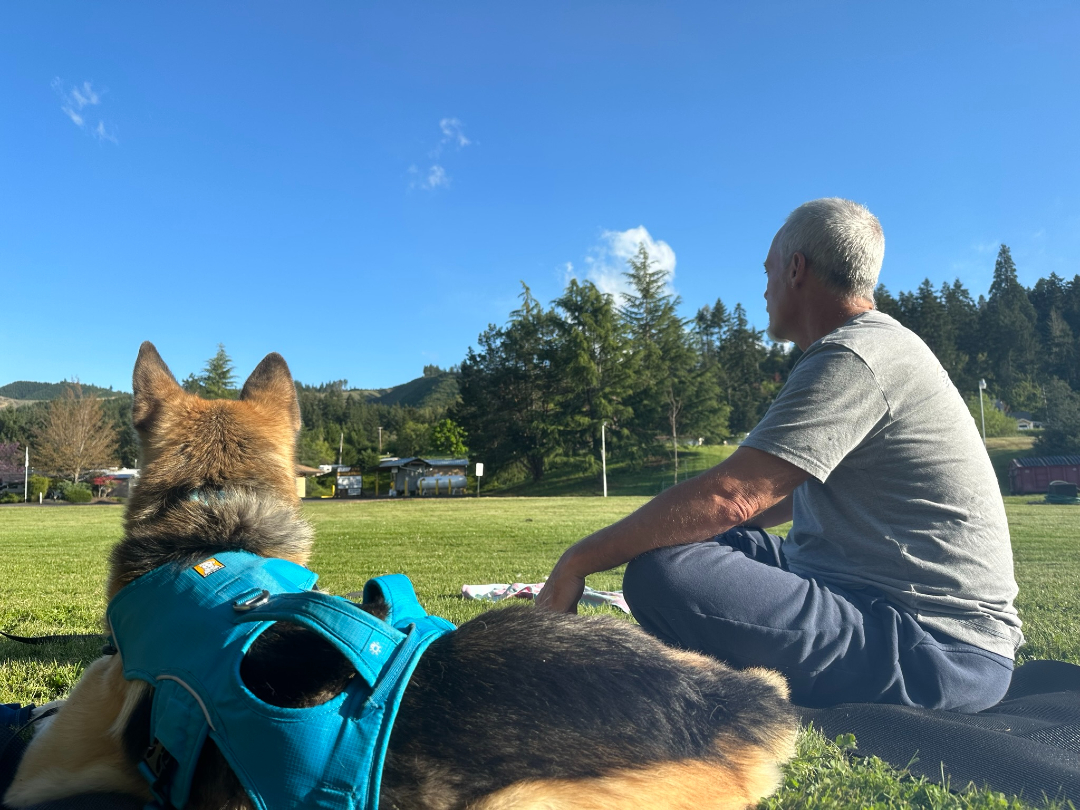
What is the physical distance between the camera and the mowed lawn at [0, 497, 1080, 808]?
1950mm

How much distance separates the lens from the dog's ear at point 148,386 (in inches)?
99.5

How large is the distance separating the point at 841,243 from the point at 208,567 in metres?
2.58

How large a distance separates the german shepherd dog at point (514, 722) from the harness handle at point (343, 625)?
9 centimetres

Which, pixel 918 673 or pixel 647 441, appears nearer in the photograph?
pixel 918 673

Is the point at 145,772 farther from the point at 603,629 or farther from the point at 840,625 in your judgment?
the point at 840,625

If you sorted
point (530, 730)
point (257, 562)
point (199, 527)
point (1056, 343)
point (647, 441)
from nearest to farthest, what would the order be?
point (530, 730) < point (257, 562) < point (199, 527) < point (647, 441) < point (1056, 343)

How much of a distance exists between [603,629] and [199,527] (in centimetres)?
144

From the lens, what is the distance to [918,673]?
2.24 meters

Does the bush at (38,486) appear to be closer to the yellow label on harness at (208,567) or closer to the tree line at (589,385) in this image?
the tree line at (589,385)

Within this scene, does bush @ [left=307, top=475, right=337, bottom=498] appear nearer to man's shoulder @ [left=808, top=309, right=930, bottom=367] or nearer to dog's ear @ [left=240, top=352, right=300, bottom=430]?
dog's ear @ [left=240, top=352, right=300, bottom=430]

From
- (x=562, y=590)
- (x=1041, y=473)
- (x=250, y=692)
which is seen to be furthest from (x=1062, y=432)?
(x=250, y=692)

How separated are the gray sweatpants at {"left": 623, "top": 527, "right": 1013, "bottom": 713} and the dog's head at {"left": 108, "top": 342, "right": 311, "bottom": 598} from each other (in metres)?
1.38

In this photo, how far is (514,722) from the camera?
1.37m

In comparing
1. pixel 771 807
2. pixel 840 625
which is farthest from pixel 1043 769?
pixel 771 807
